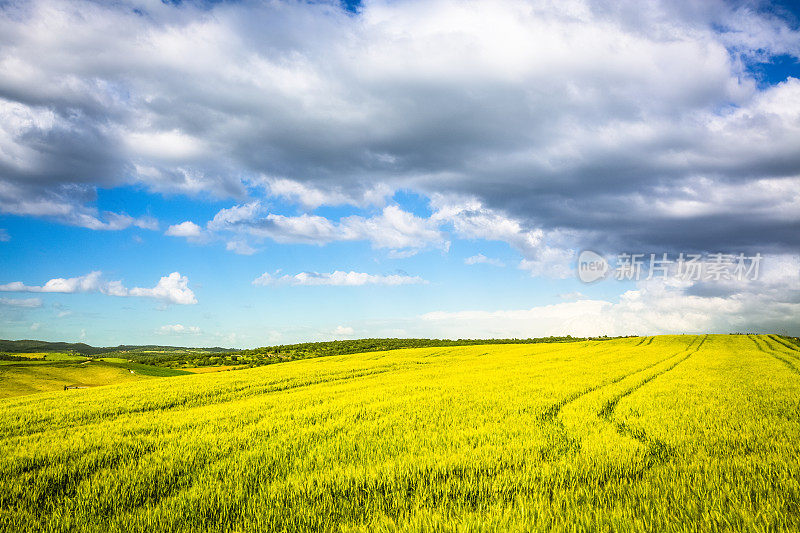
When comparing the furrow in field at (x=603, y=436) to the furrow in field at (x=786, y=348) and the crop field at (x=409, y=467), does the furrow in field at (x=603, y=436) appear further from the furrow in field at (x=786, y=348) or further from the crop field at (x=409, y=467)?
the furrow in field at (x=786, y=348)

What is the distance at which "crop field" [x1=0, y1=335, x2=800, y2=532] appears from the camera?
4.89 metres

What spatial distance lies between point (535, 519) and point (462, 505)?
99cm

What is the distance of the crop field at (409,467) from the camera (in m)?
4.89

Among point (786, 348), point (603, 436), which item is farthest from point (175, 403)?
point (786, 348)

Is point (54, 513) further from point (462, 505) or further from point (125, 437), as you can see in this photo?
point (462, 505)

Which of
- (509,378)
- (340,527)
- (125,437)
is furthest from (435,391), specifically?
(340,527)

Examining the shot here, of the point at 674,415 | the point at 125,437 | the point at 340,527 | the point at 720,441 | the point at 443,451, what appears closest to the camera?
the point at 340,527

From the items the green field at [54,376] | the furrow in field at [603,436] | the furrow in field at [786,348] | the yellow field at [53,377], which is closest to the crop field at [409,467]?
the furrow in field at [603,436]

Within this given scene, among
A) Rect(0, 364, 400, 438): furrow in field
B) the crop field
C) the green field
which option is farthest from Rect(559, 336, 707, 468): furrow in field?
the green field

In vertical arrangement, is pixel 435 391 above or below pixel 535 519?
below

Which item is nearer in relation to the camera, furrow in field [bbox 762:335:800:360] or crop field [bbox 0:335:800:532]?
crop field [bbox 0:335:800:532]

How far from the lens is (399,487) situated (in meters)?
5.86

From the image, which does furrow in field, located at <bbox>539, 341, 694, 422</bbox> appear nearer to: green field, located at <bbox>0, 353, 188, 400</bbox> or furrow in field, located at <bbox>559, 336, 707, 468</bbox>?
furrow in field, located at <bbox>559, 336, 707, 468</bbox>

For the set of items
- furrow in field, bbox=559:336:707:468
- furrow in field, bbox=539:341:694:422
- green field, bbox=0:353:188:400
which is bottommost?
green field, bbox=0:353:188:400
